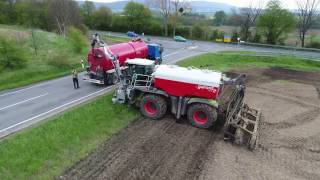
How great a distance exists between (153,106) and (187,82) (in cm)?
223

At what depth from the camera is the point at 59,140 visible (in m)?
11.6

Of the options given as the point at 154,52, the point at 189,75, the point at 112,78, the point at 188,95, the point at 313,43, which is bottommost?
the point at 112,78

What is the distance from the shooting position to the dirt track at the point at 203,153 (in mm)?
9789

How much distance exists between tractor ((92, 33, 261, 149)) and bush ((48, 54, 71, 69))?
1204 cm

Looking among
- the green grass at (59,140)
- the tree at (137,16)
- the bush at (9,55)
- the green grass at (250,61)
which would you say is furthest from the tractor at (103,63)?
the tree at (137,16)

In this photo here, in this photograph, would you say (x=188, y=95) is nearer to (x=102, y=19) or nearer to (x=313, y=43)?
(x=313, y=43)

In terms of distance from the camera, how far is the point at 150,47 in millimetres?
24797

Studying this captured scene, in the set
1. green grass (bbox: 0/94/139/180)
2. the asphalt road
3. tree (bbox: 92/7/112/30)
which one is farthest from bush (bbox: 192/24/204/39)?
green grass (bbox: 0/94/139/180)

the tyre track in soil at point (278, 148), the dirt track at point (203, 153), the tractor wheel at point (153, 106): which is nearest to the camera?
the dirt track at point (203, 153)

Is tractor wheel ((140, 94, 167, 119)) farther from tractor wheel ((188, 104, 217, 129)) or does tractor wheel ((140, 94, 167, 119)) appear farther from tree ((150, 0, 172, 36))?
tree ((150, 0, 172, 36))

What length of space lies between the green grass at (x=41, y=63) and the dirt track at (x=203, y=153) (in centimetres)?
1259

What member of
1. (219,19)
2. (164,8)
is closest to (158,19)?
(164,8)

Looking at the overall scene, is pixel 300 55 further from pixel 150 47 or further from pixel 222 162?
pixel 222 162

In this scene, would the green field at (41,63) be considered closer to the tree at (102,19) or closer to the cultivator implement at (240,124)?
the cultivator implement at (240,124)
